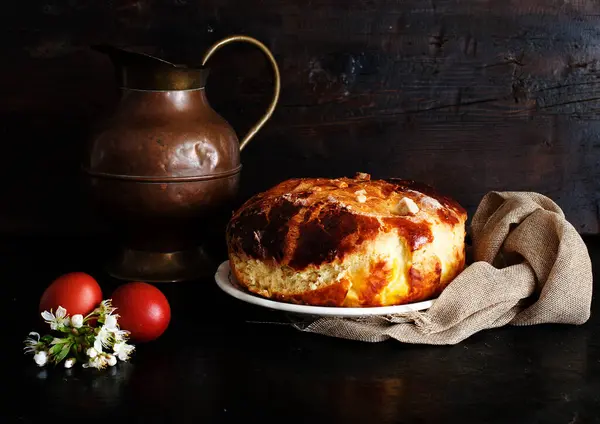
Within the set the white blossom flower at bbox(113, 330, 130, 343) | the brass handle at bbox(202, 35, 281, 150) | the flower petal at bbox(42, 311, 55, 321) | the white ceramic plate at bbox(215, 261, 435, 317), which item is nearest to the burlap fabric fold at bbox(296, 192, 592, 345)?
the white ceramic plate at bbox(215, 261, 435, 317)

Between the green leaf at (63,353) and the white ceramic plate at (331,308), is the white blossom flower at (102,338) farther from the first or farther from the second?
the white ceramic plate at (331,308)

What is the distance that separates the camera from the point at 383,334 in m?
1.33

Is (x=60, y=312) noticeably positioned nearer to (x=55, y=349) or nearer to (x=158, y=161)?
(x=55, y=349)

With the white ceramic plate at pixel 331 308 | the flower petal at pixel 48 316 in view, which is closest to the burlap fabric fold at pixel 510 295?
the white ceramic plate at pixel 331 308

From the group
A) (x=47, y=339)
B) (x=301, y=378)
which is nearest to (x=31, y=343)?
(x=47, y=339)

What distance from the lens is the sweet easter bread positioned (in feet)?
4.34

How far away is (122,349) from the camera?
1.24 m

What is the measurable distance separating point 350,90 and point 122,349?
2.93 ft

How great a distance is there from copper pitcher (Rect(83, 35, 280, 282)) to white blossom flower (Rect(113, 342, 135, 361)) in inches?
15.3

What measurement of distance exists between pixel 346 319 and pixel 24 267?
0.75m

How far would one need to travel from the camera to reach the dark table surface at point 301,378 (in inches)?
43.4

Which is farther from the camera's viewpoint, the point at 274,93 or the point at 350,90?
the point at 350,90

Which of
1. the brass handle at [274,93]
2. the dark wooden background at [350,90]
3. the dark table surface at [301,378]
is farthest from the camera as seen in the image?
the dark wooden background at [350,90]

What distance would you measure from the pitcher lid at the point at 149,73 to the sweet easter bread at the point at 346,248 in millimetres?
313
